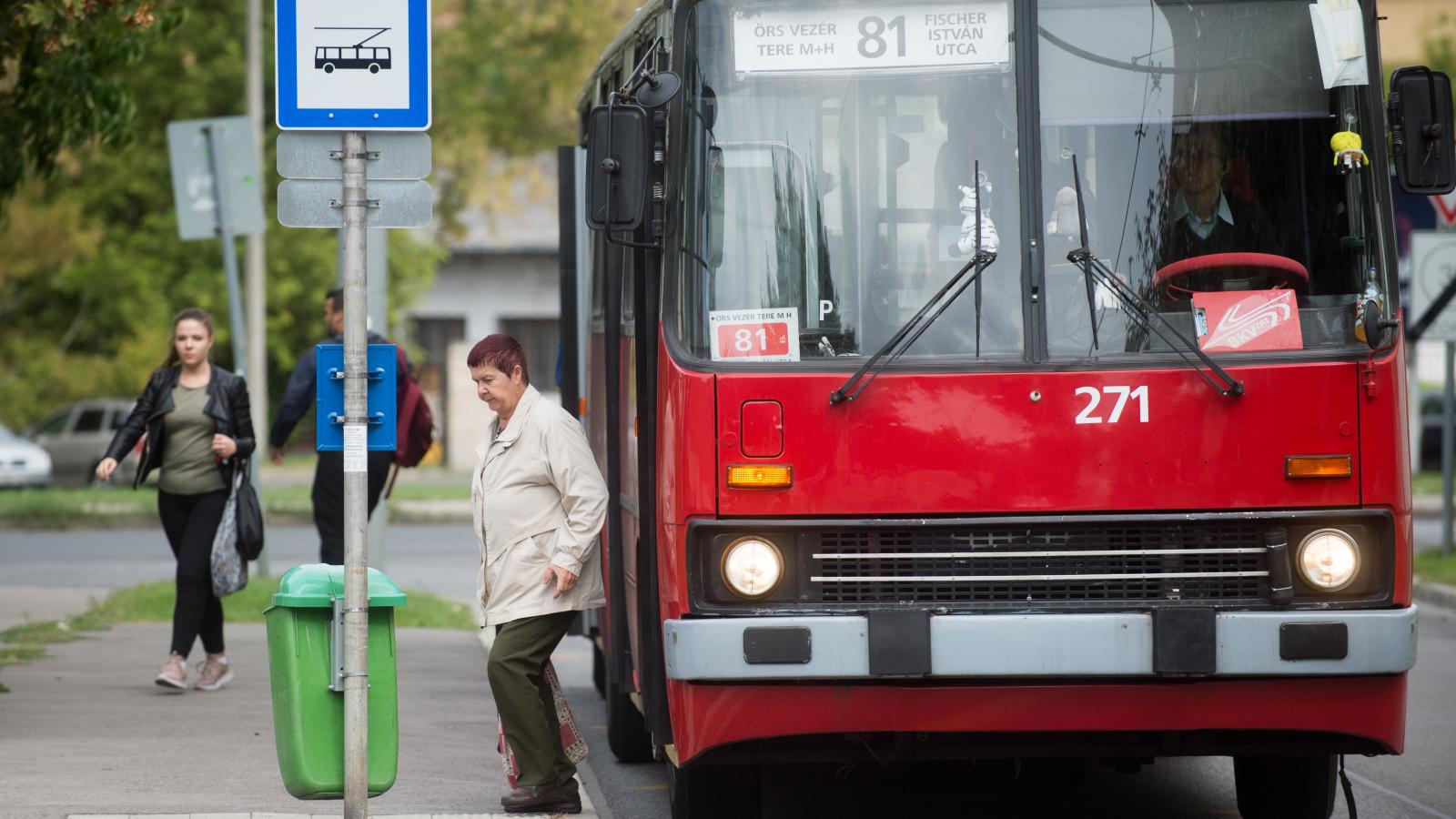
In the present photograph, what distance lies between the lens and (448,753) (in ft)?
28.2

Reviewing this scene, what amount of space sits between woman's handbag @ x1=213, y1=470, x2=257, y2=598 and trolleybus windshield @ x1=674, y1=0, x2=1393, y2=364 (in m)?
4.23

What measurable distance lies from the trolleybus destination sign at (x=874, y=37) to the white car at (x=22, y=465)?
27697 mm

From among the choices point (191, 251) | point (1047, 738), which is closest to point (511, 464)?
point (1047, 738)

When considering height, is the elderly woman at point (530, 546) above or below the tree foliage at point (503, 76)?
below

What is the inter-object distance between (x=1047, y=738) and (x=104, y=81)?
270 inches

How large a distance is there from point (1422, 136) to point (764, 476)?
2.28 m

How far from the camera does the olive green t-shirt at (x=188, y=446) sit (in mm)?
9867

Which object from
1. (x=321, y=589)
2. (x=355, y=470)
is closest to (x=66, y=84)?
(x=321, y=589)

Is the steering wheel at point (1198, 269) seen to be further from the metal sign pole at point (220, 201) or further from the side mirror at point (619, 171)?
the metal sign pole at point (220, 201)

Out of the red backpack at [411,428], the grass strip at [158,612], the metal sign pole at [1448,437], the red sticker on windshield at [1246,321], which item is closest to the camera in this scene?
the red sticker on windshield at [1246,321]

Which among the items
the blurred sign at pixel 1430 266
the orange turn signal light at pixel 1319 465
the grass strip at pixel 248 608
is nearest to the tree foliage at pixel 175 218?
the grass strip at pixel 248 608

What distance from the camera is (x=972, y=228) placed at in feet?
20.5

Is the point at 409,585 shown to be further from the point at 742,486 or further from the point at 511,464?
the point at 742,486

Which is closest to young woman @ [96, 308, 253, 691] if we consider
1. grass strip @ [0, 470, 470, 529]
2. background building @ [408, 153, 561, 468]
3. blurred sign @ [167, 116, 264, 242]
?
blurred sign @ [167, 116, 264, 242]
